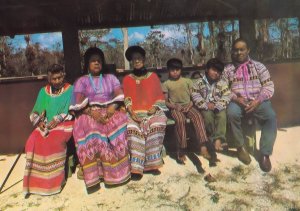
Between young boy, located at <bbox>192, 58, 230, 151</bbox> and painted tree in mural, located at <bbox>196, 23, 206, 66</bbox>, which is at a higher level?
painted tree in mural, located at <bbox>196, 23, 206, 66</bbox>

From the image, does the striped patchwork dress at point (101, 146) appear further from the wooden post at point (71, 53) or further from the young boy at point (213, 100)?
the wooden post at point (71, 53)

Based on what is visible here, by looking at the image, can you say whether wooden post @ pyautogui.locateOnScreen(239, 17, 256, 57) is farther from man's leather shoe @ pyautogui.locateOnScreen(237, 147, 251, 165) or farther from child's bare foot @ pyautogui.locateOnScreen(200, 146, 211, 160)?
child's bare foot @ pyautogui.locateOnScreen(200, 146, 211, 160)

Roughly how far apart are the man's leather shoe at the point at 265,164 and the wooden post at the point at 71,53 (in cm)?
333

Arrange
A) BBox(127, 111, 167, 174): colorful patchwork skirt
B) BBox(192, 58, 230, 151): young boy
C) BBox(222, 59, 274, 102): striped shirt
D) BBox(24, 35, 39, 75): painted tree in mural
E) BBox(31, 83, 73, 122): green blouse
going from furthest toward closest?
BBox(24, 35, 39, 75): painted tree in mural, BBox(222, 59, 274, 102): striped shirt, BBox(192, 58, 230, 151): young boy, BBox(31, 83, 73, 122): green blouse, BBox(127, 111, 167, 174): colorful patchwork skirt

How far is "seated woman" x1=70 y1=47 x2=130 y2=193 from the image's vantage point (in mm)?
4691

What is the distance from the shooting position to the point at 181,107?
5.43 metres

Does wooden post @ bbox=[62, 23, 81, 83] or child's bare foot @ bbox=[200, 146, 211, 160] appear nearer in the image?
child's bare foot @ bbox=[200, 146, 211, 160]

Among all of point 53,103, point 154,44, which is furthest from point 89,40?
point 53,103

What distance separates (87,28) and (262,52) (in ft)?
13.1

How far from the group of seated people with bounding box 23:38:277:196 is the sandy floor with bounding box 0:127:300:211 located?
14cm

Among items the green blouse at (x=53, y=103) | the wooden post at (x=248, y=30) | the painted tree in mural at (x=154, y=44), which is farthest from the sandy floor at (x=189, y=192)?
the painted tree in mural at (x=154, y=44)

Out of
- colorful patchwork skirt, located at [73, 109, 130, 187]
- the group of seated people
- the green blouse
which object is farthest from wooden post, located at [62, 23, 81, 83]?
colorful patchwork skirt, located at [73, 109, 130, 187]

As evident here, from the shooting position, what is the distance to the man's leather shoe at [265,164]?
4.96m

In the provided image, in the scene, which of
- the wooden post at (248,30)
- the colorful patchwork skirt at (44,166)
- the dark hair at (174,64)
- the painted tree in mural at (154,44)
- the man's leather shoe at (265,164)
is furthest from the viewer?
the painted tree in mural at (154,44)
